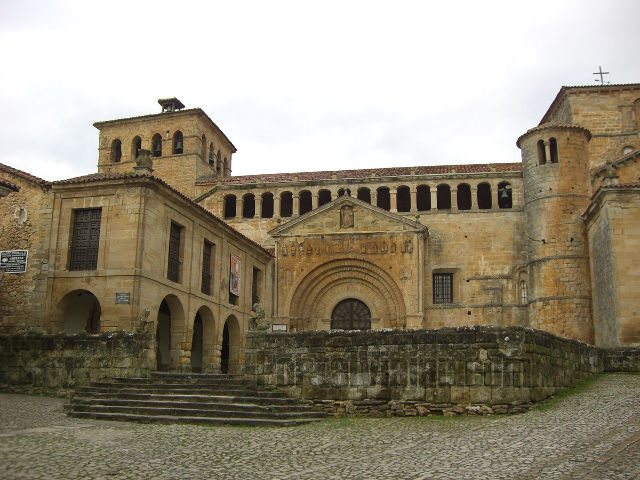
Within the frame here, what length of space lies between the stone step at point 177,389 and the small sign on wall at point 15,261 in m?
6.26

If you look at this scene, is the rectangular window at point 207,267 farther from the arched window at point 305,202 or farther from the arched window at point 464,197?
the arched window at point 464,197

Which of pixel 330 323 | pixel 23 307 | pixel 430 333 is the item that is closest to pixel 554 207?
pixel 330 323

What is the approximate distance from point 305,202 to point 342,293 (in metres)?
5.63

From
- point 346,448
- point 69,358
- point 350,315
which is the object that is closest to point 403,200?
point 350,315

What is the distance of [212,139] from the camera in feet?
135

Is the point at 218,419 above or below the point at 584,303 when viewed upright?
below

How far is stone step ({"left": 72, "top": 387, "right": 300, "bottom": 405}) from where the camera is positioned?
44.0 ft

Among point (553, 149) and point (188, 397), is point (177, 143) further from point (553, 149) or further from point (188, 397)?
point (188, 397)

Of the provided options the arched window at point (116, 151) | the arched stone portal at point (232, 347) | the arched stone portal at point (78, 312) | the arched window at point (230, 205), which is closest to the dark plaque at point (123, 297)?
the arched stone portal at point (78, 312)

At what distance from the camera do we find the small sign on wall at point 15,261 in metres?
19.9

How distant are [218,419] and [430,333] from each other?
182 inches

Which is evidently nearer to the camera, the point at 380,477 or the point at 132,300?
the point at 380,477

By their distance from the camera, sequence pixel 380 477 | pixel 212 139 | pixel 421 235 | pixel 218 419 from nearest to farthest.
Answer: pixel 380 477
pixel 218 419
pixel 421 235
pixel 212 139

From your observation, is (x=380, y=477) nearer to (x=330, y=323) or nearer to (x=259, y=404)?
(x=259, y=404)
